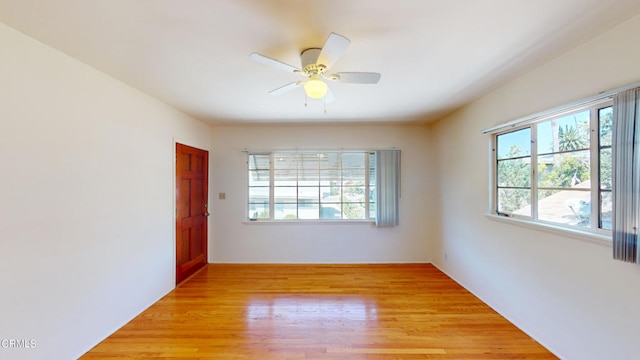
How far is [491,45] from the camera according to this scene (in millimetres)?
1828

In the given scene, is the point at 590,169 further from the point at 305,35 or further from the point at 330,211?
the point at 330,211

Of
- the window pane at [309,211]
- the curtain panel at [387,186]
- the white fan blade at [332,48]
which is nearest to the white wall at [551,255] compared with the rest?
the curtain panel at [387,186]

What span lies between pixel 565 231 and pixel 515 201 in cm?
66

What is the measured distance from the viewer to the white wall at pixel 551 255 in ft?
5.33

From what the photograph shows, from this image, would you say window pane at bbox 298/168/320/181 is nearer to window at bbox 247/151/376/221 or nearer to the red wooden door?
window at bbox 247/151/376/221

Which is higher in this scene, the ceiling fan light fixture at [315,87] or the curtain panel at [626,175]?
the ceiling fan light fixture at [315,87]

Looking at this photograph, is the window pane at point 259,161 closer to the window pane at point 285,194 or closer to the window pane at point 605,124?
the window pane at point 285,194

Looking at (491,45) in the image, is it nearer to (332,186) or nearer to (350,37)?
(350,37)

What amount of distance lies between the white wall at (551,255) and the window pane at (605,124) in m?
0.16

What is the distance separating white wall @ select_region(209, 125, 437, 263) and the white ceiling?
1.69 metres

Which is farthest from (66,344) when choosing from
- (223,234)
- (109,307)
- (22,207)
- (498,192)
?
(498,192)

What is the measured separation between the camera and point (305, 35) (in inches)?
66.3

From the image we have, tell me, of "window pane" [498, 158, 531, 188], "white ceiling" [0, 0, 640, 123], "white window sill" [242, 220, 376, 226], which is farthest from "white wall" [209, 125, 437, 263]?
"white ceiling" [0, 0, 640, 123]

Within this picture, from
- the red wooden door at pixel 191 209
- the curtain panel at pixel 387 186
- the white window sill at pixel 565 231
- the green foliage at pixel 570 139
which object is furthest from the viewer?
the curtain panel at pixel 387 186
